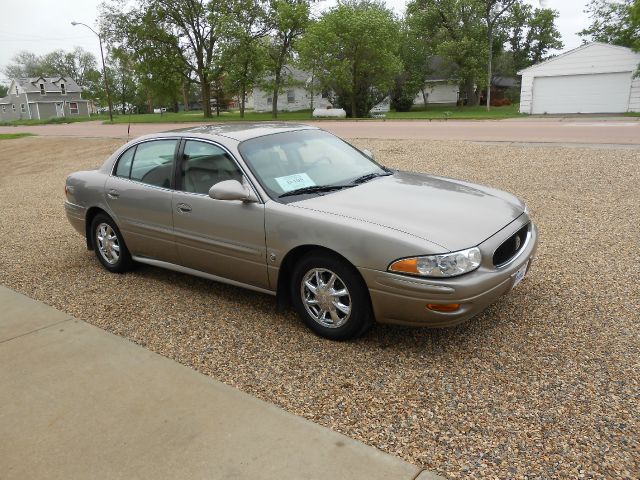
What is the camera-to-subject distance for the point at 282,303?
4129mm

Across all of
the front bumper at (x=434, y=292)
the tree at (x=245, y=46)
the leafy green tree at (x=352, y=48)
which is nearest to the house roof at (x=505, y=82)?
the leafy green tree at (x=352, y=48)

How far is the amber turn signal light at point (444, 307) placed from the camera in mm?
3326

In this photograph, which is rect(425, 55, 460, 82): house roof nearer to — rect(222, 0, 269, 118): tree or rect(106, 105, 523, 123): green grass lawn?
rect(106, 105, 523, 123): green grass lawn

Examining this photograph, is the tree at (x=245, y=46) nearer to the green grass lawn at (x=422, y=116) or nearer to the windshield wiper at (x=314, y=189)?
the green grass lawn at (x=422, y=116)

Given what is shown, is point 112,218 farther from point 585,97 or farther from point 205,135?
point 585,97

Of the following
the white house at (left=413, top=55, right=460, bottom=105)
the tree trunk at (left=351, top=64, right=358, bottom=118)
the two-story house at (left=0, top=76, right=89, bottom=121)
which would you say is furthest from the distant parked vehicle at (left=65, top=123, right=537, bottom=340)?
the two-story house at (left=0, top=76, right=89, bottom=121)

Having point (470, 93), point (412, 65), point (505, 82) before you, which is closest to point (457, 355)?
point (412, 65)

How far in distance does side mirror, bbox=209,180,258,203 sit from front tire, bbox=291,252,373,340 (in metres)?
0.66

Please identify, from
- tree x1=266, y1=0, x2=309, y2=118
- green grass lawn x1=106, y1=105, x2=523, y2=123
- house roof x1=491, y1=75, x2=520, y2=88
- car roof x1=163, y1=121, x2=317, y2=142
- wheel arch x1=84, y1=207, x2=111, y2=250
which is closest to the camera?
car roof x1=163, y1=121, x2=317, y2=142

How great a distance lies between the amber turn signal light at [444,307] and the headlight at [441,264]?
0.61 ft

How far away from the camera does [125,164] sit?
532 centimetres

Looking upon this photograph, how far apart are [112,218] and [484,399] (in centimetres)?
397

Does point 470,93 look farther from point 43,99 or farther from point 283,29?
point 43,99

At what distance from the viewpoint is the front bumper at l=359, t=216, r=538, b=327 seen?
3.30 m
